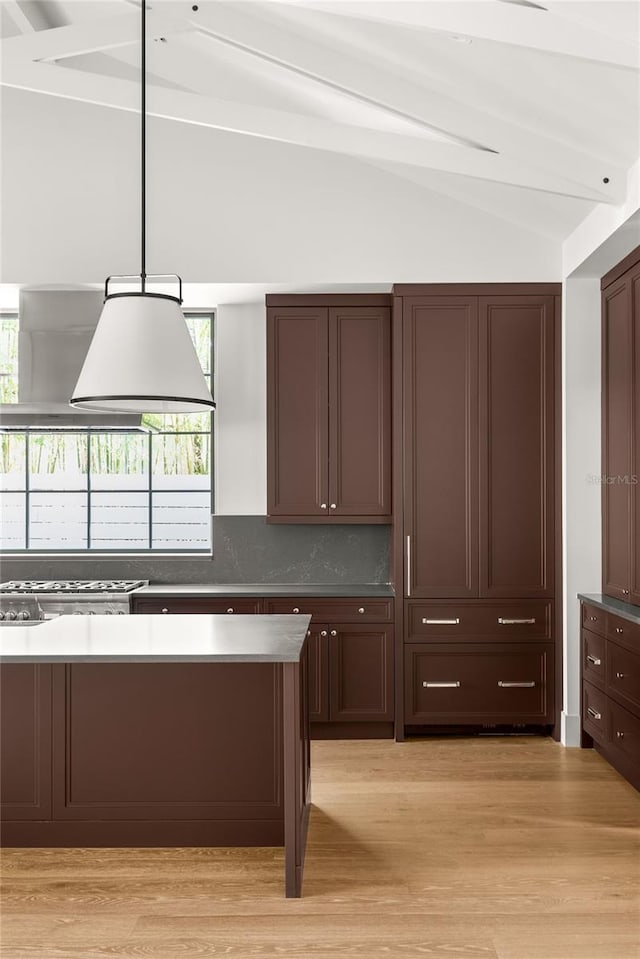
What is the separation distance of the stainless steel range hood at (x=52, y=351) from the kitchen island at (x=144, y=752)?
197 cm

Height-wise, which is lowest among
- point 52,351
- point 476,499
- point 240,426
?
point 476,499

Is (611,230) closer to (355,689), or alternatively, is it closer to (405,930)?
(355,689)

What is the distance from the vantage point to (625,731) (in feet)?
13.6

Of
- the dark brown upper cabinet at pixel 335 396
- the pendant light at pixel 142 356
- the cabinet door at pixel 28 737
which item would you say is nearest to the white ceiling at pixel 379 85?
the pendant light at pixel 142 356

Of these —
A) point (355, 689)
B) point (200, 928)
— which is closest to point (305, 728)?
point (200, 928)

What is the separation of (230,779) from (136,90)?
10.1 feet

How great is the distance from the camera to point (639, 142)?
12.0ft

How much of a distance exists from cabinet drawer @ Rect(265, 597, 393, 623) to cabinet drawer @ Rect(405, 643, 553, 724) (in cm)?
27

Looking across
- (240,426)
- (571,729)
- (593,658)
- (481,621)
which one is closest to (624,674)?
(593,658)

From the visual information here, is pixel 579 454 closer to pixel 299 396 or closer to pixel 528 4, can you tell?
pixel 299 396

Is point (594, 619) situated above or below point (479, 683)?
above

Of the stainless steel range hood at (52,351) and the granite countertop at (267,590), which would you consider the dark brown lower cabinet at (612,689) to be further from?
the stainless steel range hood at (52,351)

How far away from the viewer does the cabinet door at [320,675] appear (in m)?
5.09

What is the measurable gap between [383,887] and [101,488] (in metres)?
3.68
